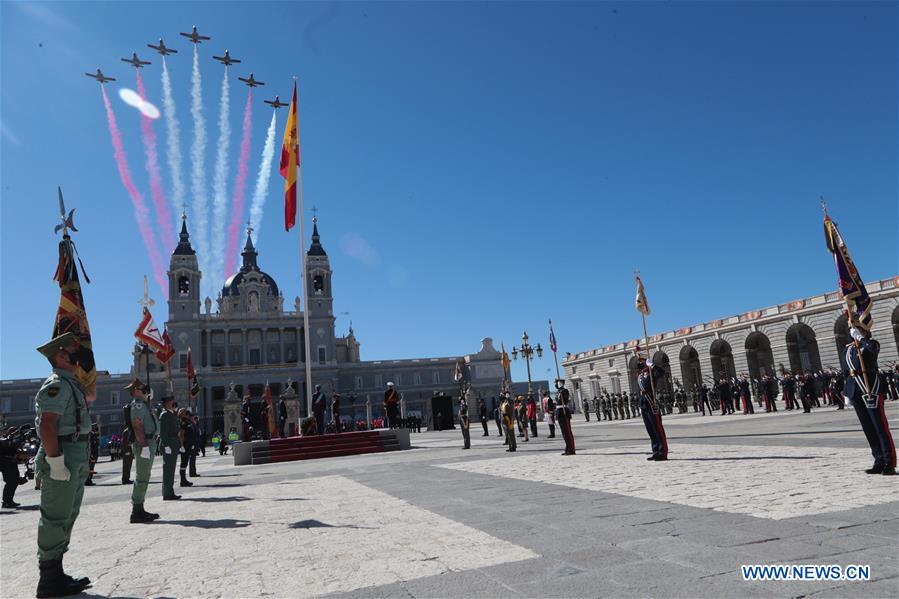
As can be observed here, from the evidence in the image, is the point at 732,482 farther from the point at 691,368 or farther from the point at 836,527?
the point at 691,368

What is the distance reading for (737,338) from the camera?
150 feet

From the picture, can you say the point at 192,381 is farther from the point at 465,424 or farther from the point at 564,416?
the point at 564,416

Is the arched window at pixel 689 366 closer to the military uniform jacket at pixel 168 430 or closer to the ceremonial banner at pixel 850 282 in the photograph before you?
the ceremonial banner at pixel 850 282

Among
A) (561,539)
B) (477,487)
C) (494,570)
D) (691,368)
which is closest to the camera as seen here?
(494,570)

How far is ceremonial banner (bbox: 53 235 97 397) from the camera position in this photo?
18.6ft

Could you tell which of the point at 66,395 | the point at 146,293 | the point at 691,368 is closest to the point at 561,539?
the point at 66,395

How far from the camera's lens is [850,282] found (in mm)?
7152

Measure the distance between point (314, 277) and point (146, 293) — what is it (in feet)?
170

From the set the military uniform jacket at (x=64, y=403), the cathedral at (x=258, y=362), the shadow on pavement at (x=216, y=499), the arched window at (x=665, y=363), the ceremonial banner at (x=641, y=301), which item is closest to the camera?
the military uniform jacket at (x=64, y=403)

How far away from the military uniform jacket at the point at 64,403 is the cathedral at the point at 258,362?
2609 inches

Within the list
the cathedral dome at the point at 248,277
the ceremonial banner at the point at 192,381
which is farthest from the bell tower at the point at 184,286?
the ceremonial banner at the point at 192,381

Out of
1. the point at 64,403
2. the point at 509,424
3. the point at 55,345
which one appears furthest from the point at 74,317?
the point at 509,424

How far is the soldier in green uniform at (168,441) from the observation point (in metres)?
8.95

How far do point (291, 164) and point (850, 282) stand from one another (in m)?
19.3
